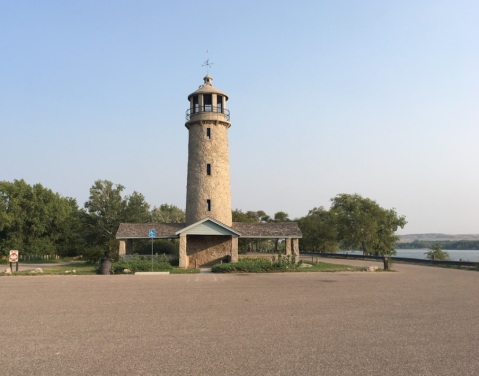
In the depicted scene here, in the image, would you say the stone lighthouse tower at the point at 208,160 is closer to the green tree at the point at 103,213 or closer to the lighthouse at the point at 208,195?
the lighthouse at the point at 208,195

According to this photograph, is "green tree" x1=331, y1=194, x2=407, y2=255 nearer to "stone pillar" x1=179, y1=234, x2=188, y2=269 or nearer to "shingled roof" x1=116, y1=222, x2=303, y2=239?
"shingled roof" x1=116, y1=222, x2=303, y2=239

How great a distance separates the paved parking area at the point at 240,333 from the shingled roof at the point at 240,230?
18.4 metres

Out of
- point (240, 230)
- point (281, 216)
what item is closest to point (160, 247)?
point (240, 230)

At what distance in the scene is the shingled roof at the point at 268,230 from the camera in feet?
112

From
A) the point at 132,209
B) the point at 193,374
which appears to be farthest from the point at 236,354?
the point at 132,209

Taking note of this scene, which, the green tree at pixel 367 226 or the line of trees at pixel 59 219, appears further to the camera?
the green tree at pixel 367 226

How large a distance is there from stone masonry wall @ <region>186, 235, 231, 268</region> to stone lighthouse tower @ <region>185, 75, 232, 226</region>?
5.65 ft

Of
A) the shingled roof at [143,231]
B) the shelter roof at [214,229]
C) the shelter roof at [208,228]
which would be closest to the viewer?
the shelter roof at [208,228]

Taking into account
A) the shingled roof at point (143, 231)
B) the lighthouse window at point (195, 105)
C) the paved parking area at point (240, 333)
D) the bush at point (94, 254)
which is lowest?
the paved parking area at point (240, 333)

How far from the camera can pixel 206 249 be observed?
3406cm

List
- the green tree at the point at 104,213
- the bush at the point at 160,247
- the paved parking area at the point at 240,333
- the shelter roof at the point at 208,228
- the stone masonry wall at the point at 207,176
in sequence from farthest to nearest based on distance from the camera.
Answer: the green tree at the point at 104,213 < the bush at the point at 160,247 < the stone masonry wall at the point at 207,176 < the shelter roof at the point at 208,228 < the paved parking area at the point at 240,333

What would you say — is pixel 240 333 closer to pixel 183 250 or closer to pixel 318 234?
pixel 183 250

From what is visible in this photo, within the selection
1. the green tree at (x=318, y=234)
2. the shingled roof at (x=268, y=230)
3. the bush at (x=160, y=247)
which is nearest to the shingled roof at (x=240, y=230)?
the shingled roof at (x=268, y=230)

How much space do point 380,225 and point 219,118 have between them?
31.5 metres
